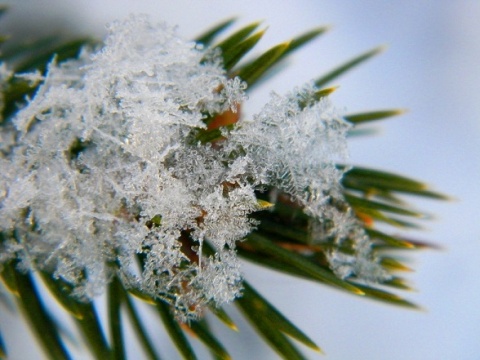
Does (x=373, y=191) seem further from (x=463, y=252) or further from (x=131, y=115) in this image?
(x=463, y=252)

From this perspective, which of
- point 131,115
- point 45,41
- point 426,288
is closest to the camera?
point 131,115

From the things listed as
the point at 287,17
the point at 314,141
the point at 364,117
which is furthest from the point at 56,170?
the point at 287,17

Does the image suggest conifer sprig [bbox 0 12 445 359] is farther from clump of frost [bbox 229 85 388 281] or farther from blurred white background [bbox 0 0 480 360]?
blurred white background [bbox 0 0 480 360]

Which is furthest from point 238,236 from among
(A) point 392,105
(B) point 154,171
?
(A) point 392,105

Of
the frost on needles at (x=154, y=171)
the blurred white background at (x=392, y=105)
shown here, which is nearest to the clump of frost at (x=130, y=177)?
the frost on needles at (x=154, y=171)

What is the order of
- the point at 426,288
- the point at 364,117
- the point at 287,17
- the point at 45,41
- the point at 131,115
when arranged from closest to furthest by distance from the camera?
the point at 131,115
the point at 364,117
the point at 45,41
the point at 426,288
the point at 287,17

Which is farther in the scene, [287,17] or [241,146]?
[287,17]

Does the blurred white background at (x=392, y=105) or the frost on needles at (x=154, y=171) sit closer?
the frost on needles at (x=154, y=171)

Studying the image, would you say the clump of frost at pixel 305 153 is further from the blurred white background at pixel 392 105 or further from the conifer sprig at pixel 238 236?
the blurred white background at pixel 392 105

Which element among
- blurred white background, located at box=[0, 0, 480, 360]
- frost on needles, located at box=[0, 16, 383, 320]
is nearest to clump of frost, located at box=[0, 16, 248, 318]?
frost on needles, located at box=[0, 16, 383, 320]

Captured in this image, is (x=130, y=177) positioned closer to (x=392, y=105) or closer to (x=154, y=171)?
(x=154, y=171)
